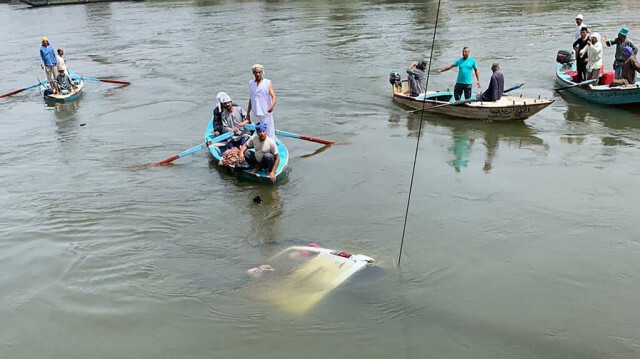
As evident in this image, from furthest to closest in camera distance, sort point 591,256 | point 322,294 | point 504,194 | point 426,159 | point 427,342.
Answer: point 426,159, point 504,194, point 591,256, point 322,294, point 427,342

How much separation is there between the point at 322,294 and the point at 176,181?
5.23 m

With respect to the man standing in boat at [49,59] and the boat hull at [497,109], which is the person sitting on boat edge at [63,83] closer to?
the man standing in boat at [49,59]

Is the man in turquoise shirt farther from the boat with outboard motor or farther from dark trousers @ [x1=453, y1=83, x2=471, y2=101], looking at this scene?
the boat with outboard motor

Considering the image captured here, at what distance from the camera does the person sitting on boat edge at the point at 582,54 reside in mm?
14817

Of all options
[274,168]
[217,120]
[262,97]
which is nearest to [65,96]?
[217,120]

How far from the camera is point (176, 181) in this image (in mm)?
11141

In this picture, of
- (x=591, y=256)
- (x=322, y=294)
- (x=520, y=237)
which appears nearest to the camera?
(x=322, y=294)

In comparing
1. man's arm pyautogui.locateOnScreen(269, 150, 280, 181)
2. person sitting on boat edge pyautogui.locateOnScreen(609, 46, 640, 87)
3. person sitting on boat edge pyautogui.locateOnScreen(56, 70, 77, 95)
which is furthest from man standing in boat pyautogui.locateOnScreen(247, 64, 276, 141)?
person sitting on boat edge pyautogui.locateOnScreen(56, 70, 77, 95)

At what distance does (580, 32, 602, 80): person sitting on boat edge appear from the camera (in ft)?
47.2

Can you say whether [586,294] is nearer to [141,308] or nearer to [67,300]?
[141,308]

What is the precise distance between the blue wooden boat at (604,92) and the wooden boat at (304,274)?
9.46m

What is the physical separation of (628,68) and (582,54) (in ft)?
4.63

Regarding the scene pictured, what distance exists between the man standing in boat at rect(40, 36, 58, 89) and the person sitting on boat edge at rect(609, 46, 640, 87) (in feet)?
50.8

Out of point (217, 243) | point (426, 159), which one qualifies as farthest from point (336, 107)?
point (217, 243)
